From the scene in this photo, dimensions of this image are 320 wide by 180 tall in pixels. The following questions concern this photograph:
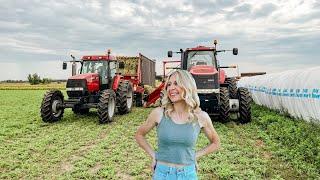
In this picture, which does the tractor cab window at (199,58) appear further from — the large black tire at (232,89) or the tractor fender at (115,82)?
the tractor fender at (115,82)

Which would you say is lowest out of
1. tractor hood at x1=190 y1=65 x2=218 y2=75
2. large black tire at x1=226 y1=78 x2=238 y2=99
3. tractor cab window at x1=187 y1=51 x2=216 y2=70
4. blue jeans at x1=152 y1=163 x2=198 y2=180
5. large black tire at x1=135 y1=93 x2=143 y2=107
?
large black tire at x1=135 y1=93 x2=143 y2=107

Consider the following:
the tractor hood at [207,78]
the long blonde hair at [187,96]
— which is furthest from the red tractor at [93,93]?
the long blonde hair at [187,96]

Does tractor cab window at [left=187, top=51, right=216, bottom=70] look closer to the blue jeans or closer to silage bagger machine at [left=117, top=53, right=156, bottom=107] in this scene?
silage bagger machine at [left=117, top=53, right=156, bottom=107]

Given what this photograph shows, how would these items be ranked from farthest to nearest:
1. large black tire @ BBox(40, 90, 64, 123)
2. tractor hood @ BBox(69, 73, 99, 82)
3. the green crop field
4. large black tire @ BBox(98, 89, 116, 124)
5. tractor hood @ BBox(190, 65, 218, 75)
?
1. tractor hood @ BBox(69, 73, 99, 82)
2. large black tire @ BBox(40, 90, 64, 123)
3. large black tire @ BBox(98, 89, 116, 124)
4. tractor hood @ BBox(190, 65, 218, 75)
5. the green crop field

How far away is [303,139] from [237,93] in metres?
4.78

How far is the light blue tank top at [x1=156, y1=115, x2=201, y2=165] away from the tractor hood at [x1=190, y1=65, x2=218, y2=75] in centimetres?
1087

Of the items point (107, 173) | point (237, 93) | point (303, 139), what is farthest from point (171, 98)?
point (237, 93)

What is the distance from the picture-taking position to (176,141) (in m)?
3.43

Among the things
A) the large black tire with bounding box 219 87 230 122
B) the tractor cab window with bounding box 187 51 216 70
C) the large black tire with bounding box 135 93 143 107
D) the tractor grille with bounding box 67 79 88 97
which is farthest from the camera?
the large black tire with bounding box 135 93 143 107

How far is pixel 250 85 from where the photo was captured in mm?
24797

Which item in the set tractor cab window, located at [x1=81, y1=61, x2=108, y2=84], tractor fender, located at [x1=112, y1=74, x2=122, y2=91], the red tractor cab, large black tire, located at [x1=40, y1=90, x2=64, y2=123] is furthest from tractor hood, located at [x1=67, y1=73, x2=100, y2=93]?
the red tractor cab

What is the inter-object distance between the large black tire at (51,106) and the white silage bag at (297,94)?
26.5 feet

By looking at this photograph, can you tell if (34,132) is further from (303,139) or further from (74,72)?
(303,139)

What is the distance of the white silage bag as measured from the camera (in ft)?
41.4
